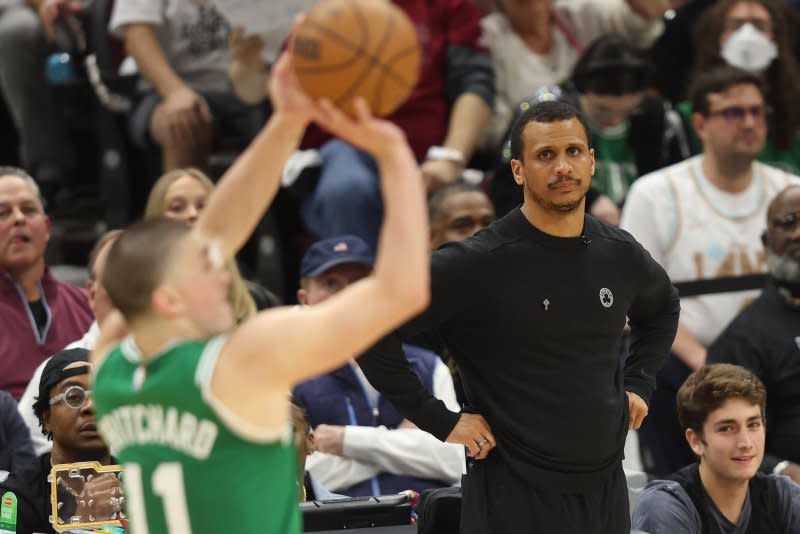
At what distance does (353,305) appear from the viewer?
97.4 inches

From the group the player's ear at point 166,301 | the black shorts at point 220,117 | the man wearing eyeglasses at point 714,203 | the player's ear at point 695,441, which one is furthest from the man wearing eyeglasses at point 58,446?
the man wearing eyeglasses at point 714,203

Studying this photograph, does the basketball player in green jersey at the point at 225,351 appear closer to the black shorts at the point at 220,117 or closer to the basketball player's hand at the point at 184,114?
the basketball player's hand at the point at 184,114

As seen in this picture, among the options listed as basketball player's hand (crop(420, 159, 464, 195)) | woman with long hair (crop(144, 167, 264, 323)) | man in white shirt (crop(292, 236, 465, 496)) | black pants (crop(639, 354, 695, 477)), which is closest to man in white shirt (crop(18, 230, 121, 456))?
woman with long hair (crop(144, 167, 264, 323))

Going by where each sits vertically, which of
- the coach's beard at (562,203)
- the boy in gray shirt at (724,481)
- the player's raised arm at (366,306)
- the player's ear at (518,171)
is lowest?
the boy in gray shirt at (724,481)

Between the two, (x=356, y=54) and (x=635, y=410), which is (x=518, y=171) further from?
(x=356, y=54)

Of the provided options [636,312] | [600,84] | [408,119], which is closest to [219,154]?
[408,119]

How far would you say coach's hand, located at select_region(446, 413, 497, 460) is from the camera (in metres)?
3.73

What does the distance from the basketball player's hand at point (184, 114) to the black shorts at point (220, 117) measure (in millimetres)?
146

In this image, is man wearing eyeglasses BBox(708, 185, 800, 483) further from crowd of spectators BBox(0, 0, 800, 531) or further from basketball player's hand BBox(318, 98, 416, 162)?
basketball player's hand BBox(318, 98, 416, 162)

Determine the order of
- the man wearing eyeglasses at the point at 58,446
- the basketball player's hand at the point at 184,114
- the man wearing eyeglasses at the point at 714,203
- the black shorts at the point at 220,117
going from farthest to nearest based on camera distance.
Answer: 1. the black shorts at the point at 220,117
2. the basketball player's hand at the point at 184,114
3. the man wearing eyeglasses at the point at 714,203
4. the man wearing eyeglasses at the point at 58,446

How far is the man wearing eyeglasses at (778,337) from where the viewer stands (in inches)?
215

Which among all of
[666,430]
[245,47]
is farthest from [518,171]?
[245,47]

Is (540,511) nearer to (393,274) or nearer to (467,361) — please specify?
(467,361)

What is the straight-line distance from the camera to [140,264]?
2.64 metres
